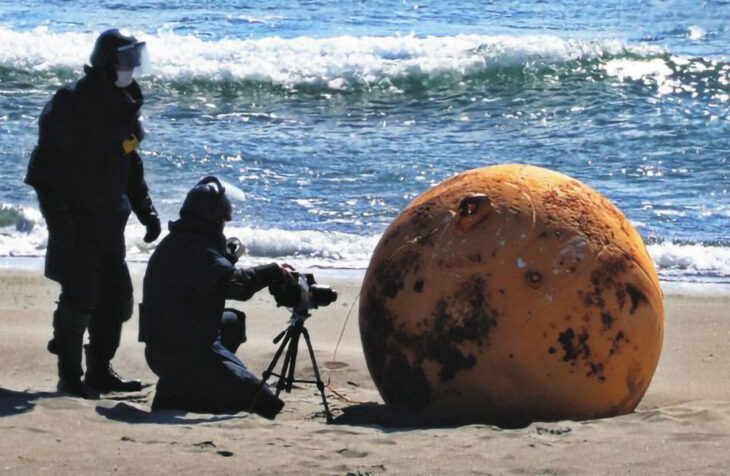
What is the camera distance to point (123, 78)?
6367 mm

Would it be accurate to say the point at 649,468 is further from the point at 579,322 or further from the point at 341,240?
the point at 341,240

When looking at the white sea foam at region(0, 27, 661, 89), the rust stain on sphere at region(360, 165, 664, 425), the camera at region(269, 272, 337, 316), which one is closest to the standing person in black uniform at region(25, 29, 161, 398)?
the camera at region(269, 272, 337, 316)

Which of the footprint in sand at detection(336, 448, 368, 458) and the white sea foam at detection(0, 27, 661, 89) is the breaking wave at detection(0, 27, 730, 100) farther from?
the footprint in sand at detection(336, 448, 368, 458)

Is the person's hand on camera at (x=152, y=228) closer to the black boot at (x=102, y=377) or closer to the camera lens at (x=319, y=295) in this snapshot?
the black boot at (x=102, y=377)

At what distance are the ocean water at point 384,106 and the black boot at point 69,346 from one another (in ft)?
3.12

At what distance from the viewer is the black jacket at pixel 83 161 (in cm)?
626

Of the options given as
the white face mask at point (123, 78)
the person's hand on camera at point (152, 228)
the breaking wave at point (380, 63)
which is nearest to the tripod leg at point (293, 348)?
the person's hand on camera at point (152, 228)

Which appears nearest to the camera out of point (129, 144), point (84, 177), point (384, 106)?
point (84, 177)

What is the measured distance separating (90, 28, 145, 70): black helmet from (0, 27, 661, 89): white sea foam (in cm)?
1130

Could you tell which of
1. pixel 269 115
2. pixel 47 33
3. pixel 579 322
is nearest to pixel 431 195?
pixel 579 322

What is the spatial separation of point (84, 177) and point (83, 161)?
0.08 meters

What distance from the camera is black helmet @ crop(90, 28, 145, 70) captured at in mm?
6297

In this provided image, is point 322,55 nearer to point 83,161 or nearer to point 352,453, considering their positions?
point 83,161

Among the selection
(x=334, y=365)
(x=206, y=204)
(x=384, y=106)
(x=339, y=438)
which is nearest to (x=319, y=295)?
(x=206, y=204)
